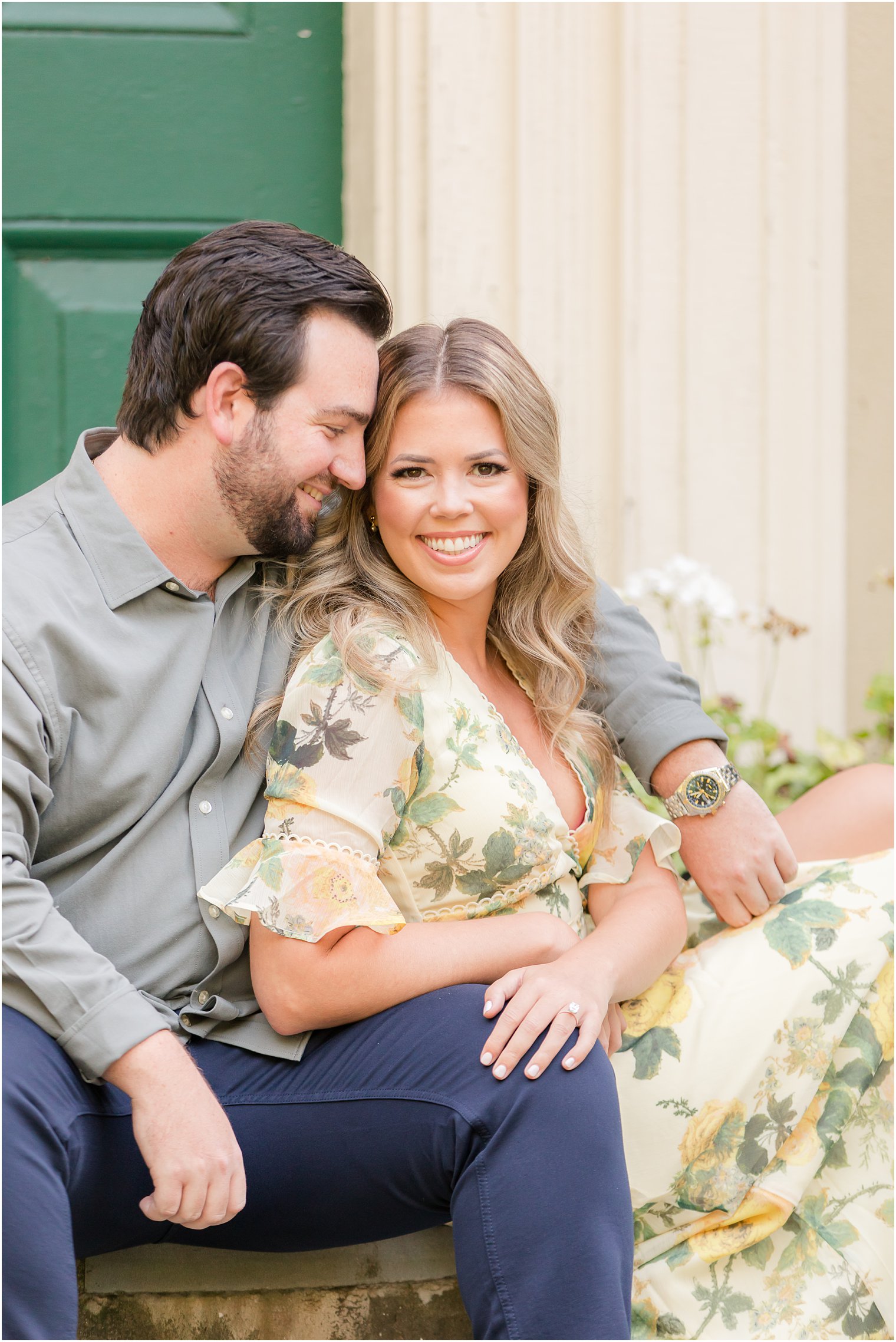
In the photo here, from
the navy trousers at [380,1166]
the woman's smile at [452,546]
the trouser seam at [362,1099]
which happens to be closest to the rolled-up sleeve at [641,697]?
the woman's smile at [452,546]

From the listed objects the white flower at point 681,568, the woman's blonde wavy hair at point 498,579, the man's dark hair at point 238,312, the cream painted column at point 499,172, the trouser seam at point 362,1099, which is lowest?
the trouser seam at point 362,1099

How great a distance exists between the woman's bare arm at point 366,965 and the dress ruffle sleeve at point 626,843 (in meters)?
0.27

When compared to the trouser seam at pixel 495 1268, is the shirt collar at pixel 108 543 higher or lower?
higher

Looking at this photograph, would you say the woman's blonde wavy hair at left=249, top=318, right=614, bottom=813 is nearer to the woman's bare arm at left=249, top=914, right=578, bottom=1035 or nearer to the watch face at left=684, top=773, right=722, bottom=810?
the watch face at left=684, top=773, right=722, bottom=810

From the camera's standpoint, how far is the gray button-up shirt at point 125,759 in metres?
1.31

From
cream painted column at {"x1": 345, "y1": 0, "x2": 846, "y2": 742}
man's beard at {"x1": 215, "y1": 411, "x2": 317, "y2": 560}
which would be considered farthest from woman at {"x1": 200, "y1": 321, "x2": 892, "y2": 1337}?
cream painted column at {"x1": 345, "y1": 0, "x2": 846, "y2": 742}

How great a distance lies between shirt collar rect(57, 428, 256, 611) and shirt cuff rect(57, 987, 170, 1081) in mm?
448

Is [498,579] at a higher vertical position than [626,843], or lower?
higher

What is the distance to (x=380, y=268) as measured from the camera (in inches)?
97.3

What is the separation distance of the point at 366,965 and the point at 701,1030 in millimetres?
463

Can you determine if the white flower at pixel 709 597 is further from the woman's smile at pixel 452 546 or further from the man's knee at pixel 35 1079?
the man's knee at pixel 35 1079

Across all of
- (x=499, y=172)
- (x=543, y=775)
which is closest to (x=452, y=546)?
(x=543, y=775)

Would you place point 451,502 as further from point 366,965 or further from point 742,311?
point 742,311

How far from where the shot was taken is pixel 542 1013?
1.26 meters
